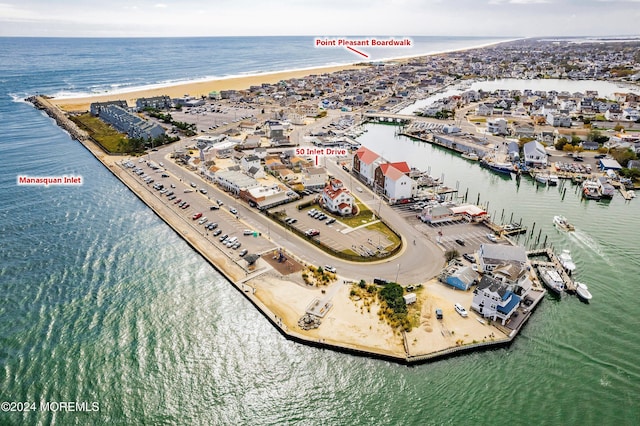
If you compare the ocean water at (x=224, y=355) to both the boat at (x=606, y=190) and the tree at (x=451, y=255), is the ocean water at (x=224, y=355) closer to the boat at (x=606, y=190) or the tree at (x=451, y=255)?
the tree at (x=451, y=255)

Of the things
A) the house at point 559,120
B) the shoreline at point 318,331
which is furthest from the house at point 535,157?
the shoreline at point 318,331

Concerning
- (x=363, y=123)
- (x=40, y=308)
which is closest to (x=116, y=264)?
(x=40, y=308)

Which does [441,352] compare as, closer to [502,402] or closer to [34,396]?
[502,402]

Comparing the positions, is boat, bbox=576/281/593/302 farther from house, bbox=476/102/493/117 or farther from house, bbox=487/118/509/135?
house, bbox=476/102/493/117

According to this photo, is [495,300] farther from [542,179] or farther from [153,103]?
[153,103]

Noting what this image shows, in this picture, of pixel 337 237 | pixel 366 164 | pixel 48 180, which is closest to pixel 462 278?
pixel 337 237

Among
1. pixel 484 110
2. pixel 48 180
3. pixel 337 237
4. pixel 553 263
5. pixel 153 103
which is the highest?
pixel 153 103

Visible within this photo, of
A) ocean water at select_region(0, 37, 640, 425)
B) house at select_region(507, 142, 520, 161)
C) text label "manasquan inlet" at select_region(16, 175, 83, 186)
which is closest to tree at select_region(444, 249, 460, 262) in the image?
ocean water at select_region(0, 37, 640, 425)
